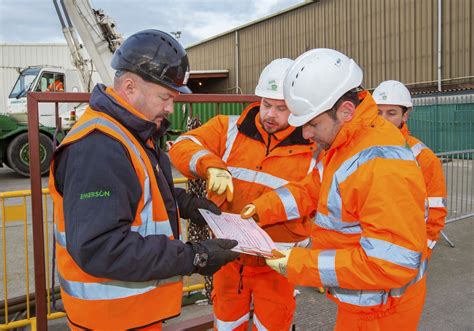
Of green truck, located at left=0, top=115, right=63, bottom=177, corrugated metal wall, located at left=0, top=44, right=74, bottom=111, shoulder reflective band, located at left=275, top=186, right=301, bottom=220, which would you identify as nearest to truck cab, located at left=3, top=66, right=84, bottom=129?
green truck, located at left=0, top=115, right=63, bottom=177

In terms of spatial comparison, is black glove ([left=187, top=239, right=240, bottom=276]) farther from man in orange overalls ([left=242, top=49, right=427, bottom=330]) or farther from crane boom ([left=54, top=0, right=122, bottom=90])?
crane boom ([left=54, top=0, right=122, bottom=90])

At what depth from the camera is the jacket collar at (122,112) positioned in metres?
1.77

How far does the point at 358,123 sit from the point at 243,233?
83 cm

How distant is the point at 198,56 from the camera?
34.1m

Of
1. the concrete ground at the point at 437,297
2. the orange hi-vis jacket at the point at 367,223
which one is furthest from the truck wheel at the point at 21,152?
the orange hi-vis jacket at the point at 367,223

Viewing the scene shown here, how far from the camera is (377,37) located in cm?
2088

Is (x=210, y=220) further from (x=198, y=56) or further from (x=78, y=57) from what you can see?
(x=198, y=56)

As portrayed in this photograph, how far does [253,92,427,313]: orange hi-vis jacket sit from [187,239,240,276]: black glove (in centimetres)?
31

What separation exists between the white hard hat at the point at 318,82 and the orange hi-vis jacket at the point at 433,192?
188 cm

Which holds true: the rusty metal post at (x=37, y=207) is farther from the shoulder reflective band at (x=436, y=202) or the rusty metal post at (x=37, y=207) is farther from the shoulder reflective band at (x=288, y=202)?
the shoulder reflective band at (x=436, y=202)

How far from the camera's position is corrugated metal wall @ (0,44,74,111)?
2355 centimetres

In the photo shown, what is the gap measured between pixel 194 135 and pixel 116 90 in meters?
1.10

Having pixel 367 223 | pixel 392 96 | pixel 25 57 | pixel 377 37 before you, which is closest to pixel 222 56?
pixel 377 37

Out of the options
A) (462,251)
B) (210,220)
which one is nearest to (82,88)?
(462,251)
